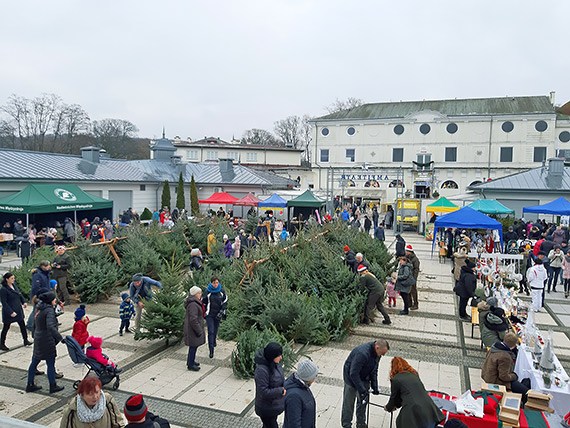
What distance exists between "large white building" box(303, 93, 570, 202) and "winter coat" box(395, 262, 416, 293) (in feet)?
106

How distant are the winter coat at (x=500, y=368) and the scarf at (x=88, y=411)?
5.10m

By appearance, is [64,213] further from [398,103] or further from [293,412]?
[398,103]

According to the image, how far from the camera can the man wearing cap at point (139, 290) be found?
9.46m

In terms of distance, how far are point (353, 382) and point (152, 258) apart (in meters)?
10.3

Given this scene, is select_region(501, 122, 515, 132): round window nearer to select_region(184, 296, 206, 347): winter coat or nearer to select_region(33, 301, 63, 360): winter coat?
select_region(184, 296, 206, 347): winter coat

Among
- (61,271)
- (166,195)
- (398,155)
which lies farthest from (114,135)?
(61,271)

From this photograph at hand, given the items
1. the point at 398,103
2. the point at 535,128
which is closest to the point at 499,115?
the point at 535,128

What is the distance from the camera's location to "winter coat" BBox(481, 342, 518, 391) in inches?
243

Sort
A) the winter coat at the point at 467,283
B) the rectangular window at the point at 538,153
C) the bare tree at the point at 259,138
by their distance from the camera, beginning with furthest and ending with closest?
1. the bare tree at the point at 259,138
2. the rectangular window at the point at 538,153
3. the winter coat at the point at 467,283

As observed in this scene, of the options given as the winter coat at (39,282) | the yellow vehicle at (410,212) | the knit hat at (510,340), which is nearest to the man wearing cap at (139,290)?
the winter coat at (39,282)

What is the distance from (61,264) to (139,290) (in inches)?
136

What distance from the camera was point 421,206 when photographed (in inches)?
1237

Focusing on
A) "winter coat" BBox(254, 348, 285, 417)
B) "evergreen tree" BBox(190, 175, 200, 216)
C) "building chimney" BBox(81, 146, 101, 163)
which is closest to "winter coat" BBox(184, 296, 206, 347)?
"winter coat" BBox(254, 348, 285, 417)

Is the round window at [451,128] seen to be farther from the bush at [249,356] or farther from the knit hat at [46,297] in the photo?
the knit hat at [46,297]
